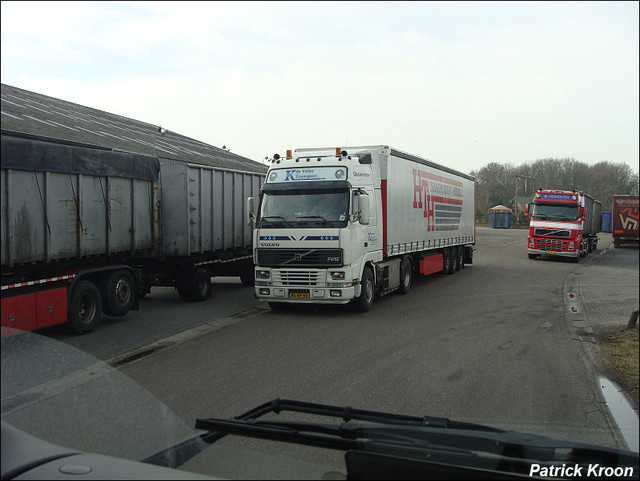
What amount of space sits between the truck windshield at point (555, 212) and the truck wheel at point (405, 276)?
13295 mm

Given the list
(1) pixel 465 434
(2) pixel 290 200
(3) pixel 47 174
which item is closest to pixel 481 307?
(2) pixel 290 200

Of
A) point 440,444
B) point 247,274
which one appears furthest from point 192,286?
point 440,444

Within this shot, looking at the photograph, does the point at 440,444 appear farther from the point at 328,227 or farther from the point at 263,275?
the point at 263,275

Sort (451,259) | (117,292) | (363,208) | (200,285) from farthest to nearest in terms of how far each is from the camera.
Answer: (451,259), (200,285), (363,208), (117,292)

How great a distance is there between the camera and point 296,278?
1192cm

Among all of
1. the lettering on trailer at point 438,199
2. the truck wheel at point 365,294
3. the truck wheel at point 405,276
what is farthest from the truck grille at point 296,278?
the lettering on trailer at point 438,199

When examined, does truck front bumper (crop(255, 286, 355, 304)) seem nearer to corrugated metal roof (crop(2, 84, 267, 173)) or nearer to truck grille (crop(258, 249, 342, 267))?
truck grille (crop(258, 249, 342, 267))

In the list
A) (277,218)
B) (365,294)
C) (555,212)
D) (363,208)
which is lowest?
(365,294)

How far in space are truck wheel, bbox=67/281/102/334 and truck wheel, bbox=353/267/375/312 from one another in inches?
203

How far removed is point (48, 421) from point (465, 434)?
173 centimetres

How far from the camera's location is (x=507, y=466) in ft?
7.10

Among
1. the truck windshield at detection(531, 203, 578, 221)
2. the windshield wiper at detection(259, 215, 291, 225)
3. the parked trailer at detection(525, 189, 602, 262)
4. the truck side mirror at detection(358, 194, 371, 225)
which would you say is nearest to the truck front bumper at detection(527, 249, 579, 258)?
the parked trailer at detection(525, 189, 602, 262)

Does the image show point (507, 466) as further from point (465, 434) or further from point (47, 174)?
point (47, 174)

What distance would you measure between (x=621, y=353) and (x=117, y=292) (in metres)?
8.70
